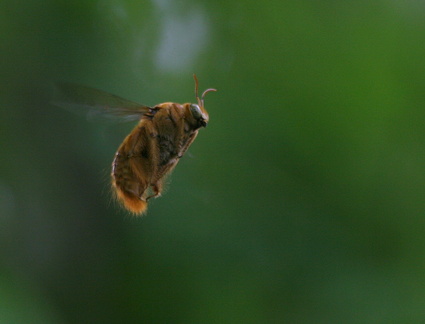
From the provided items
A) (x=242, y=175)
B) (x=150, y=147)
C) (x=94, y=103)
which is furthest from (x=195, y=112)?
(x=242, y=175)

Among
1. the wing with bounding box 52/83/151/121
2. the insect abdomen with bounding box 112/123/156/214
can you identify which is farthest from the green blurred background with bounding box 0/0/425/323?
the wing with bounding box 52/83/151/121

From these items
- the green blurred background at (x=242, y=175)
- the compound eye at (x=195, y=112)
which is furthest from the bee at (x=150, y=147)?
the green blurred background at (x=242, y=175)

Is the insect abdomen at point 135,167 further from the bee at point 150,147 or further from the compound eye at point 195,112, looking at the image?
the compound eye at point 195,112

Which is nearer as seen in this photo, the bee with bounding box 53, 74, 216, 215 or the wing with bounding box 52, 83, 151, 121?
the wing with bounding box 52, 83, 151, 121

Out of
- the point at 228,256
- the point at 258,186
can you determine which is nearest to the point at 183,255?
the point at 228,256

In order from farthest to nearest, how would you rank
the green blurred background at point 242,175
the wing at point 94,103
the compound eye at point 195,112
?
the green blurred background at point 242,175 < the compound eye at point 195,112 < the wing at point 94,103

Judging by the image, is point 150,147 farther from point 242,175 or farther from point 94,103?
point 242,175

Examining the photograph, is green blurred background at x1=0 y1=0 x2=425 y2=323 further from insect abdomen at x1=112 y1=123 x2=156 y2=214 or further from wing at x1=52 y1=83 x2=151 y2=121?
wing at x1=52 y1=83 x2=151 y2=121
